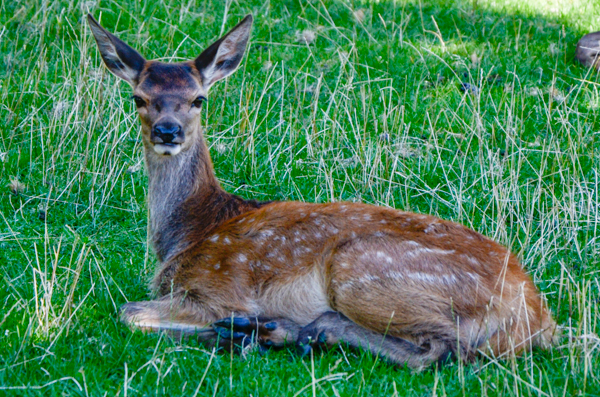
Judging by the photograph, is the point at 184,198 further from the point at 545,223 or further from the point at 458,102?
the point at 458,102

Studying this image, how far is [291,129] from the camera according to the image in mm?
7230

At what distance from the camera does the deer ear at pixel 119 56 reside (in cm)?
571

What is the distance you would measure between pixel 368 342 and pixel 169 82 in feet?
7.54

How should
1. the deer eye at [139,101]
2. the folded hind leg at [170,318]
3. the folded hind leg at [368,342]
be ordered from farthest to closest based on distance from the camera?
1. the deer eye at [139,101]
2. the folded hind leg at [170,318]
3. the folded hind leg at [368,342]

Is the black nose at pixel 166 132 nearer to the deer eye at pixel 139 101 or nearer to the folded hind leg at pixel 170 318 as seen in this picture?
the deer eye at pixel 139 101

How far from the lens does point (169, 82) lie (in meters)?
5.56

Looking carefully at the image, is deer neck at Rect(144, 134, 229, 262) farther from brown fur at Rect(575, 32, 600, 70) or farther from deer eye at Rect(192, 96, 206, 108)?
brown fur at Rect(575, 32, 600, 70)

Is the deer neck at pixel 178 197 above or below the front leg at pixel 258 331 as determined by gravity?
above

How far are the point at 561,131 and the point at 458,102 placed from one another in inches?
42.3

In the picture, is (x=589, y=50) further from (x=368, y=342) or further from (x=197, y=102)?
(x=368, y=342)

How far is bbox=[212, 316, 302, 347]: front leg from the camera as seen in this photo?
180 inches

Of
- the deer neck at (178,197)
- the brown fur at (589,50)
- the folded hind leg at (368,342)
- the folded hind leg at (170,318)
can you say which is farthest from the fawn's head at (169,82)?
the brown fur at (589,50)

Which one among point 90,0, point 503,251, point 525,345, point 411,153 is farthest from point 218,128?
point 525,345

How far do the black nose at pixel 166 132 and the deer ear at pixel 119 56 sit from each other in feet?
1.99
